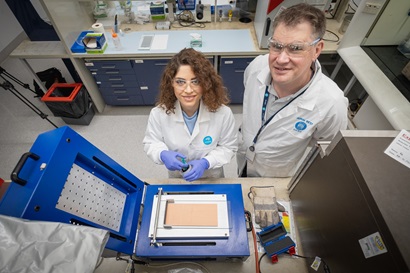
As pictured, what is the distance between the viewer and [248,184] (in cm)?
120

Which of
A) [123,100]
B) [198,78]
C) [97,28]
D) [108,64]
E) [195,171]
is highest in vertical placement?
[198,78]

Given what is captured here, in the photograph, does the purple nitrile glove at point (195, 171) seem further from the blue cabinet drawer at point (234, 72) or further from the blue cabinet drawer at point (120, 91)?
the blue cabinet drawer at point (120, 91)

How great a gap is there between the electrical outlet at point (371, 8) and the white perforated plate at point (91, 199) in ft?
8.40

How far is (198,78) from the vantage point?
3.64 feet

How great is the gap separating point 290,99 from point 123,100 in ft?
8.03

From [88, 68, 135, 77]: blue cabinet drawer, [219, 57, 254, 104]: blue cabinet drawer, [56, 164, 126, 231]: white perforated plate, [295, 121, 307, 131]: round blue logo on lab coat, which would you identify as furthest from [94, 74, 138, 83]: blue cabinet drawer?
[295, 121, 307, 131]: round blue logo on lab coat

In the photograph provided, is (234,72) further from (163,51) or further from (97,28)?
(97,28)

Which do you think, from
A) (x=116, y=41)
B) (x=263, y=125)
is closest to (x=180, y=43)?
(x=116, y=41)

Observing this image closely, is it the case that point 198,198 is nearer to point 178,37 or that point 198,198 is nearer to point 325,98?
point 325,98

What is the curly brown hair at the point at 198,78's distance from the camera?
1100mm

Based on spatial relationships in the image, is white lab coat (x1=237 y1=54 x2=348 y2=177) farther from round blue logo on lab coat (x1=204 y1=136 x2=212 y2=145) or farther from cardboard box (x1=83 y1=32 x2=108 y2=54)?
cardboard box (x1=83 y1=32 x2=108 y2=54)

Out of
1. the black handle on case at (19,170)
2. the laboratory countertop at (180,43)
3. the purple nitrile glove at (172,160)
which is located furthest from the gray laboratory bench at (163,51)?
the black handle on case at (19,170)

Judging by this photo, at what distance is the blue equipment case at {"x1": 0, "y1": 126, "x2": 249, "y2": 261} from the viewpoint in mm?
567

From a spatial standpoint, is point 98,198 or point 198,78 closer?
point 98,198
